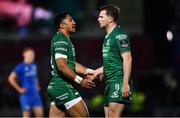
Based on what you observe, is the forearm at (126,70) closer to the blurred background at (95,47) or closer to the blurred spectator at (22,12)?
the blurred background at (95,47)

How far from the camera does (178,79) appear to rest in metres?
21.7

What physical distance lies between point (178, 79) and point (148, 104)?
1.28 meters

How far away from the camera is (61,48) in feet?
33.6

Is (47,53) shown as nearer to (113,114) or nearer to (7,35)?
(7,35)

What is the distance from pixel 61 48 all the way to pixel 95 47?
41.3ft

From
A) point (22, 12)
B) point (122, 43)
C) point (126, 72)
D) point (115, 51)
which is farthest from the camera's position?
point (22, 12)

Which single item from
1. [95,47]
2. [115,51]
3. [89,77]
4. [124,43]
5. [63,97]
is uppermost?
[124,43]

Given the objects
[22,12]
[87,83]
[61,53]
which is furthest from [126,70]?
[22,12]

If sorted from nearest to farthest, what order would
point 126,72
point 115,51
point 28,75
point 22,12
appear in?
1. point 126,72
2. point 115,51
3. point 28,75
4. point 22,12

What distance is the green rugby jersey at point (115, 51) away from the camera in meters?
10.2

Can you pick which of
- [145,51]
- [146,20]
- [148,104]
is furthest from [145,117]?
[146,20]

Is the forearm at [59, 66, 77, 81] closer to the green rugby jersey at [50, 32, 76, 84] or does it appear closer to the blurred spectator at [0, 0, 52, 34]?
the green rugby jersey at [50, 32, 76, 84]

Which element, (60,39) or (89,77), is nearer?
(60,39)

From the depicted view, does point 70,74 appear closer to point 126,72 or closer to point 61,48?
point 61,48
